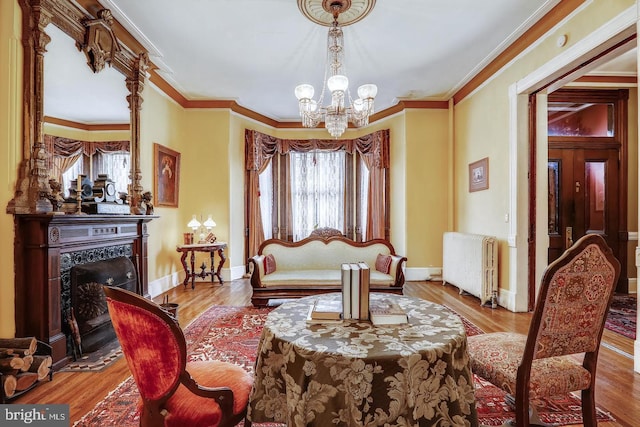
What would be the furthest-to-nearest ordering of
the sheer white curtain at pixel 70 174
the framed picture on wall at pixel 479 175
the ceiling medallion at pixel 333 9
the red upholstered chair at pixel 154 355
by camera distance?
the framed picture on wall at pixel 479 175
the ceiling medallion at pixel 333 9
the sheer white curtain at pixel 70 174
the red upholstered chair at pixel 154 355

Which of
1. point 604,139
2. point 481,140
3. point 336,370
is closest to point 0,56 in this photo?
point 336,370

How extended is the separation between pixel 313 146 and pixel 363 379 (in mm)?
6197

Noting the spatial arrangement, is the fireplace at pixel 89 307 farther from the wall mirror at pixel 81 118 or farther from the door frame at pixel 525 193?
the door frame at pixel 525 193

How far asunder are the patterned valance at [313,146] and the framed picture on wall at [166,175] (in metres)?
1.40

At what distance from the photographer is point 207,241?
5.74 meters

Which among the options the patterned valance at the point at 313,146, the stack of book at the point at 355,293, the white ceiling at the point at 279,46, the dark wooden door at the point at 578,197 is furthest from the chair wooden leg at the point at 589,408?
the patterned valance at the point at 313,146

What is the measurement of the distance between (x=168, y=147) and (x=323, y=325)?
186 inches

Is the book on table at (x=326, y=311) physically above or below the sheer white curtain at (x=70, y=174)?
below

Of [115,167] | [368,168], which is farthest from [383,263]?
[115,167]

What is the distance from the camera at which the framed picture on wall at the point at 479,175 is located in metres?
4.80

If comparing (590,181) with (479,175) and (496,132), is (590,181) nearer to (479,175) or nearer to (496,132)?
(479,175)

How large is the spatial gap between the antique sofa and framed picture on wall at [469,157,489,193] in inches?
63.7

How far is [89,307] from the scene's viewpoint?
3059mm

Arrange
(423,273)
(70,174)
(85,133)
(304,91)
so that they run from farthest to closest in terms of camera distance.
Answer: (423,273), (304,91), (85,133), (70,174)
